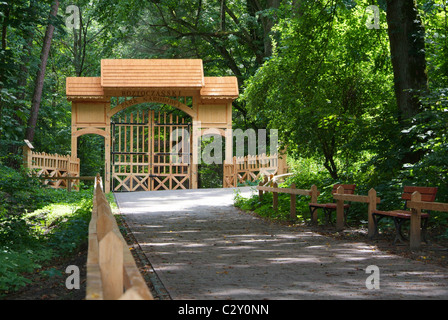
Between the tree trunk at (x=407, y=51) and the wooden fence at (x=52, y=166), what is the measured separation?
1255cm

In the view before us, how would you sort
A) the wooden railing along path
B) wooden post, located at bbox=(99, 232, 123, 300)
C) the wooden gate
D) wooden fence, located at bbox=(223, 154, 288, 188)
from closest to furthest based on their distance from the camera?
wooden post, located at bbox=(99, 232, 123, 300)
the wooden railing along path
the wooden gate
wooden fence, located at bbox=(223, 154, 288, 188)

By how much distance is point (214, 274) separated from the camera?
23.6ft

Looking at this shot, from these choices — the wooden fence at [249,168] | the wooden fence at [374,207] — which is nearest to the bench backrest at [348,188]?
the wooden fence at [374,207]

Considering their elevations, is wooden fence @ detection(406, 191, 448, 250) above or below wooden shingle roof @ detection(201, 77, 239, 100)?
below

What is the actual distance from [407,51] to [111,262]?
1124cm

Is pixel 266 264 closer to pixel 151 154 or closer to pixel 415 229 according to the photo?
pixel 415 229

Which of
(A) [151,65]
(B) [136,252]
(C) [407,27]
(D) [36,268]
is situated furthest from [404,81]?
(A) [151,65]

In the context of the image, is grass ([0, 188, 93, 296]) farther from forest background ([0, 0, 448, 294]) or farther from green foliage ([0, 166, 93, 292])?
forest background ([0, 0, 448, 294])

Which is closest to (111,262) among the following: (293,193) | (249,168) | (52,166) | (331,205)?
(331,205)

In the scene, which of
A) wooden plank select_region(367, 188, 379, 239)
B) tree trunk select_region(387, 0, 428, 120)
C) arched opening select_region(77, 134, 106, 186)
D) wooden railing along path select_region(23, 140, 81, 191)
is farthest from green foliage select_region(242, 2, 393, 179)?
arched opening select_region(77, 134, 106, 186)

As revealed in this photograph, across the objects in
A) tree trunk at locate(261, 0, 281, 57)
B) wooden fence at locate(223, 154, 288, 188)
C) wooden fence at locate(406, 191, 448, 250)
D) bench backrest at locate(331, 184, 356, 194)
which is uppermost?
tree trunk at locate(261, 0, 281, 57)

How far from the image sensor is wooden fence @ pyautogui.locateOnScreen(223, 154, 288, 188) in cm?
2591

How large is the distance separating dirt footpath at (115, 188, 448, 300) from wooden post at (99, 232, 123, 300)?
6.49ft

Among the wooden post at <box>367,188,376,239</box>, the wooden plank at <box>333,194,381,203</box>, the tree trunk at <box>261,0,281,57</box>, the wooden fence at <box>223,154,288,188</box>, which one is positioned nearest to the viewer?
the wooden post at <box>367,188,376,239</box>
